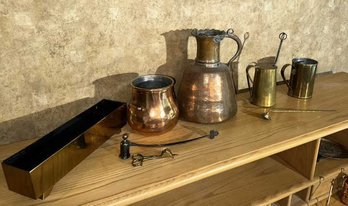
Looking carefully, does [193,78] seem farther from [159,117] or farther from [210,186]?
[210,186]

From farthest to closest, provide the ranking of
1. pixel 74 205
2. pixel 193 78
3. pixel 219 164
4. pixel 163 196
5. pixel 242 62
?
pixel 242 62 < pixel 163 196 < pixel 193 78 < pixel 219 164 < pixel 74 205

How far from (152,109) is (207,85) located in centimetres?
16

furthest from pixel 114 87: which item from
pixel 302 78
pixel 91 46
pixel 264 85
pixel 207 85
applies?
pixel 302 78

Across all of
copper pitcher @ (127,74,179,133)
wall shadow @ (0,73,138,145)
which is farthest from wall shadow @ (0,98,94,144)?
copper pitcher @ (127,74,179,133)

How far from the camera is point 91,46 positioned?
2.60ft

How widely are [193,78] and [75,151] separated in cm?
34

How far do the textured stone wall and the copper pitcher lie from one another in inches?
5.0

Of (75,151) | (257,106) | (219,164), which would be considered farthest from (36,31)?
(257,106)

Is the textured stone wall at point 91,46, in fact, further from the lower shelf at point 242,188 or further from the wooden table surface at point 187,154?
the lower shelf at point 242,188

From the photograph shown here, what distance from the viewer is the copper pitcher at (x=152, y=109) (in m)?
0.73

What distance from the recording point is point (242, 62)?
1047 mm

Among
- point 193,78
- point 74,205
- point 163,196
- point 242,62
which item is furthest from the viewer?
point 242,62

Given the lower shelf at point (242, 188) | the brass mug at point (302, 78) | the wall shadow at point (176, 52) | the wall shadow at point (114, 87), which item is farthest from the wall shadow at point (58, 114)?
the brass mug at point (302, 78)

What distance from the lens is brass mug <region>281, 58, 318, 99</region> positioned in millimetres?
955
